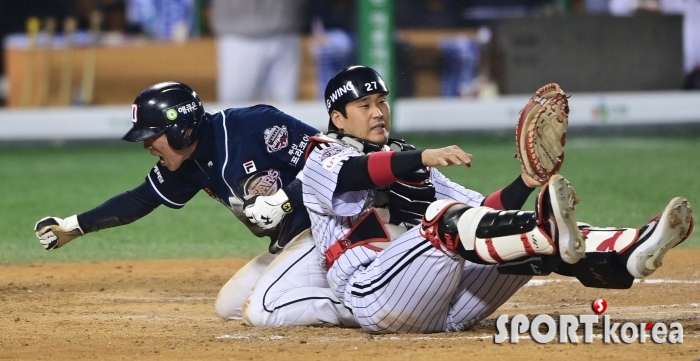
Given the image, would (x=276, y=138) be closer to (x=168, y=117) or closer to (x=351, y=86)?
(x=168, y=117)

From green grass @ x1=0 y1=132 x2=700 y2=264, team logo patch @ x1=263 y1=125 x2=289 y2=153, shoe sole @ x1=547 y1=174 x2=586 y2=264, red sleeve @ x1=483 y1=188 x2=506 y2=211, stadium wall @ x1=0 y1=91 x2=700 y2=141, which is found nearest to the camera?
shoe sole @ x1=547 y1=174 x2=586 y2=264

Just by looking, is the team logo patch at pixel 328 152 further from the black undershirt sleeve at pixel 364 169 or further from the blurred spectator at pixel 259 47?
the blurred spectator at pixel 259 47

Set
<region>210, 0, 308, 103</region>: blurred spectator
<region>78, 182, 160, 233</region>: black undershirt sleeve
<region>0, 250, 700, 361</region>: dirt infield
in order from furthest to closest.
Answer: <region>210, 0, 308, 103</region>: blurred spectator → <region>78, 182, 160, 233</region>: black undershirt sleeve → <region>0, 250, 700, 361</region>: dirt infield

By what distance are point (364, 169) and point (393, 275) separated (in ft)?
1.40

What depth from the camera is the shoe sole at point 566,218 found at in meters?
3.60

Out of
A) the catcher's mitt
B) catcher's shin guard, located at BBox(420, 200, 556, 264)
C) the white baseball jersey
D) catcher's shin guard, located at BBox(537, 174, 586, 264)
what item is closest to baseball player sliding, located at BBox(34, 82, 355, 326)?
the white baseball jersey

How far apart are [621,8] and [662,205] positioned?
654 centimetres

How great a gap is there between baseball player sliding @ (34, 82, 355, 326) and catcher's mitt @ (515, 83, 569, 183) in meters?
1.05

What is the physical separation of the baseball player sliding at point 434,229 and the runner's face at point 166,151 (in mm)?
604

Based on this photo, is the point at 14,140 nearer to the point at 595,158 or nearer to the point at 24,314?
the point at 595,158

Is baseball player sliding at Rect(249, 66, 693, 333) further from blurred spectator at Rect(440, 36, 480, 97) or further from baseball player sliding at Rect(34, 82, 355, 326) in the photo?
blurred spectator at Rect(440, 36, 480, 97)

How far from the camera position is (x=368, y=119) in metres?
4.32

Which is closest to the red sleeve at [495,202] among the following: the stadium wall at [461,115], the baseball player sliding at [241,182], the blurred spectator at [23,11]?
the baseball player sliding at [241,182]

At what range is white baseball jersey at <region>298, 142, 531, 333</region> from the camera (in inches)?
158
